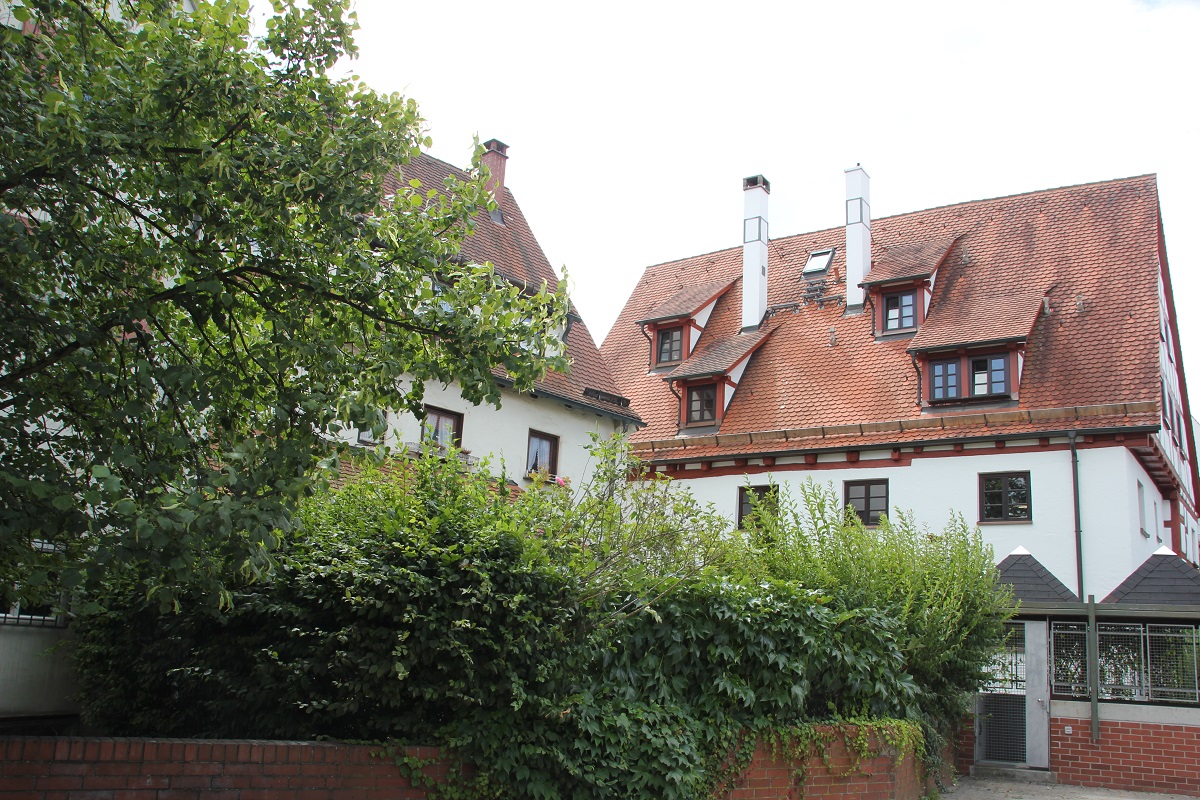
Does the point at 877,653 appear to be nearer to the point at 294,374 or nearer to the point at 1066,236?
the point at 294,374

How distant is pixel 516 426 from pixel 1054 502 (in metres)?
11.6

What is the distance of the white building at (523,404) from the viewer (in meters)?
21.8

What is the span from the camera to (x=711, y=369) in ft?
95.0

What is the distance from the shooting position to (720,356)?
29.7 m

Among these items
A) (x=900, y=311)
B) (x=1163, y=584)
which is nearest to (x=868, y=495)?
(x=900, y=311)

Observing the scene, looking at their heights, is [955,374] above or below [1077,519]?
above

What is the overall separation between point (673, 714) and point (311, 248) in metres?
4.89

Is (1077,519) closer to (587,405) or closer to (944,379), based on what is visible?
(944,379)

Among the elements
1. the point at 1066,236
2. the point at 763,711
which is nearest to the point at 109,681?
the point at 763,711

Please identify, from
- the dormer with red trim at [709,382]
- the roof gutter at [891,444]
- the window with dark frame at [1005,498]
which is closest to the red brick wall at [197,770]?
the roof gutter at [891,444]

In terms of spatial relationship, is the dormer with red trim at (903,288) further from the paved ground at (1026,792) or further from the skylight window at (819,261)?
the paved ground at (1026,792)

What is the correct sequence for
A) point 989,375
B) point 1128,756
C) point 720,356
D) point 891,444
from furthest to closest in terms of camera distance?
point 720,356
point 891,444
point 989,375
point 1128,756

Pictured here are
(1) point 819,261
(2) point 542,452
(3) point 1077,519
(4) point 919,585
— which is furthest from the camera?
(1) point 819,261

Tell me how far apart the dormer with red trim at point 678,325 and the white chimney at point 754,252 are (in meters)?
1.13
